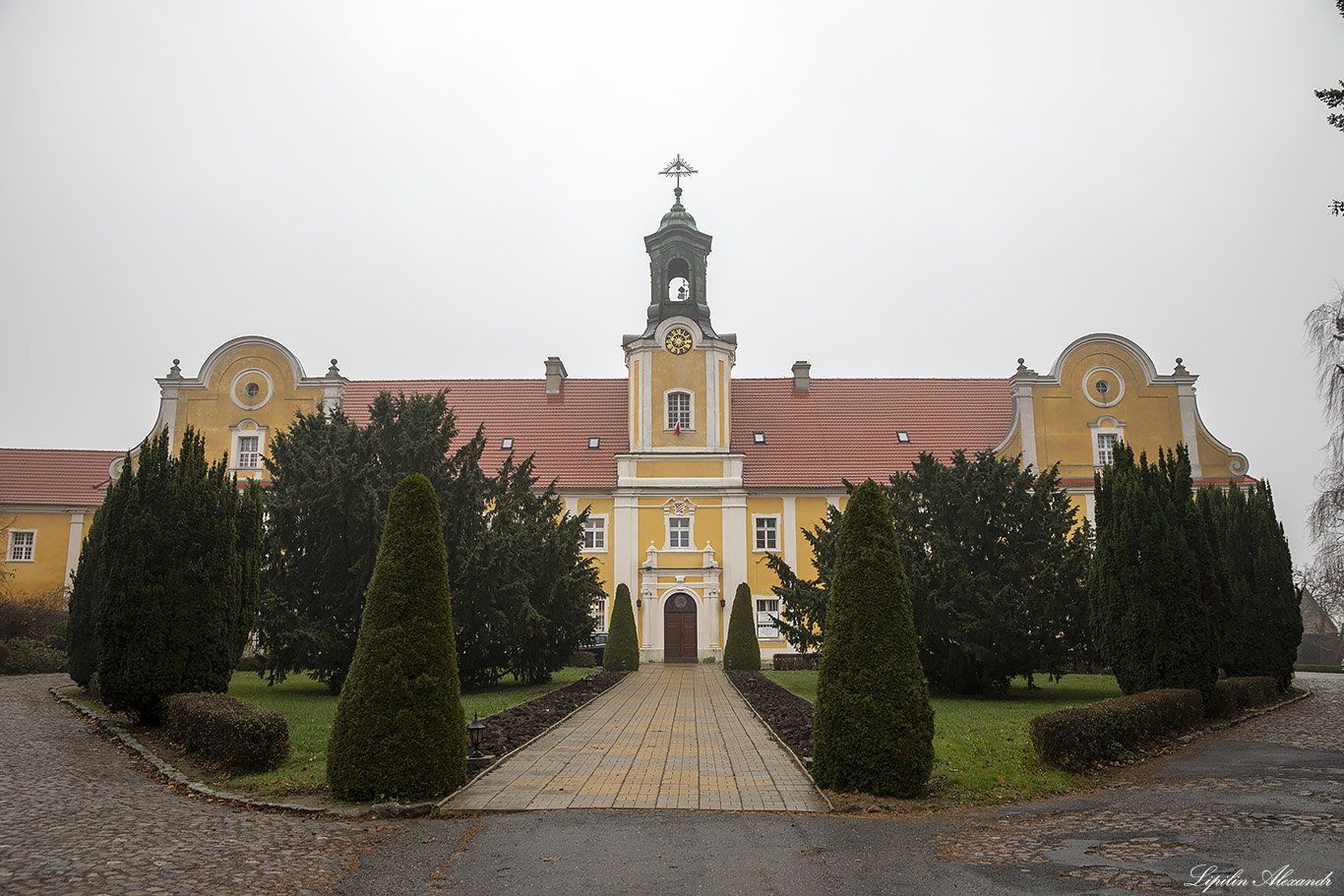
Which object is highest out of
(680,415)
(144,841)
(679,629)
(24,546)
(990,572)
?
(680,415)

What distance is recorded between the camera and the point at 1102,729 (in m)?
10.2

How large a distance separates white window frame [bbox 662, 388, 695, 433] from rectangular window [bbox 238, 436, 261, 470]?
15.0 m

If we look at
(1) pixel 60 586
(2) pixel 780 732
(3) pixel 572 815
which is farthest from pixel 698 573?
(3) pixel 572 815

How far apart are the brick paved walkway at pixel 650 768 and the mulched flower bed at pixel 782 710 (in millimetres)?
244

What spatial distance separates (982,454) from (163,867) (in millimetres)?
16959

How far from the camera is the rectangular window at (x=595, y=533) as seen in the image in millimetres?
33031

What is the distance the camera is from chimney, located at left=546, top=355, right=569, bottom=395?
1500 inches

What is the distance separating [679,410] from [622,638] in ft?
32.0

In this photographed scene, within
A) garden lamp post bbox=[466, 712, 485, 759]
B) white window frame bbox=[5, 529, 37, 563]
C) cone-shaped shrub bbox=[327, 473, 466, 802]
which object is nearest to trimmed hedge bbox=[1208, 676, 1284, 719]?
garden lamp post bbox=[466, 712, 485, 759]

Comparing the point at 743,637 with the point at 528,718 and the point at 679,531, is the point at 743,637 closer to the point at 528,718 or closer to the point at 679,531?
the point at 679,531

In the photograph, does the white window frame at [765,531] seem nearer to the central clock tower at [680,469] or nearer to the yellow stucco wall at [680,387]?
the central clock tower at [680,469]

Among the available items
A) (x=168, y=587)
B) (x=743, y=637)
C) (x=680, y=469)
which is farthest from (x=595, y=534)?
(x=168, y=587)

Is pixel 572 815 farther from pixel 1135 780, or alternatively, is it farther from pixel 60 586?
pixel 60 586

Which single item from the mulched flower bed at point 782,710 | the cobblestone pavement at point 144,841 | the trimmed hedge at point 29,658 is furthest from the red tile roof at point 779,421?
the cobblestone pavement at point 144,841
